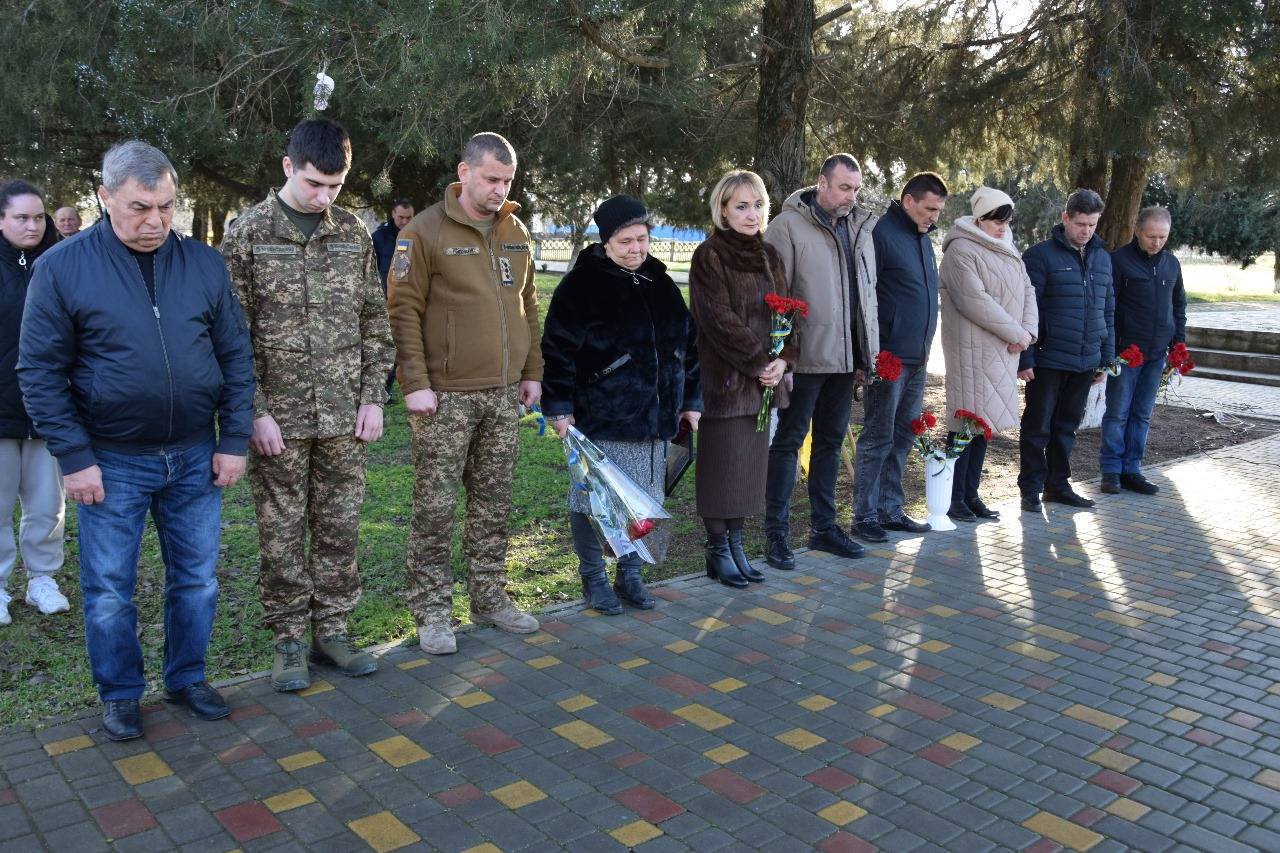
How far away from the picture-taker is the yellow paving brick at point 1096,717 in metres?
4.10

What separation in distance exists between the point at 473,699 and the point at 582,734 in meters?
0.49

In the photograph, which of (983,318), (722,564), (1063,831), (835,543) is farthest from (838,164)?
(1063,831)

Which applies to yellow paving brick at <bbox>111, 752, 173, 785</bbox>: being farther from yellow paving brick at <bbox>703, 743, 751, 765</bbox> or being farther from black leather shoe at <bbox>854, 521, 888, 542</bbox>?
black leather shoe at <bbox>854, 521, 888, 542</bbox>

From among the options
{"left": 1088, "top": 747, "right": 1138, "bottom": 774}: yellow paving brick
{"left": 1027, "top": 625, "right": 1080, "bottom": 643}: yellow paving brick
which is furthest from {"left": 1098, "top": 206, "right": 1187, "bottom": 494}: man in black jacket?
{"left": 1088, "top": 747, "right": 1138, "bottom": 774}: yellow paving brick

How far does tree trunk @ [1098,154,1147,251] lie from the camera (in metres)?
11.0

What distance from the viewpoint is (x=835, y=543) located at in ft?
20.3

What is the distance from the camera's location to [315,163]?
391 centimetres

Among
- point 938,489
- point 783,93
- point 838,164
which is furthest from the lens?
point 783,93

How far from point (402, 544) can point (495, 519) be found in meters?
1.55

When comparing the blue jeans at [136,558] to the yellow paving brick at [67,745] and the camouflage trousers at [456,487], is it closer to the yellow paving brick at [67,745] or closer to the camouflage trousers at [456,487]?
the yellow paving brick at [67,745]

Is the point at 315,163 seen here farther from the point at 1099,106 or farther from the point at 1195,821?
the point at 1099,106

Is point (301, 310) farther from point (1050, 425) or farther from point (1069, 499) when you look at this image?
point (1069, 499)

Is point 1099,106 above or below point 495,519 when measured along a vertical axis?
above

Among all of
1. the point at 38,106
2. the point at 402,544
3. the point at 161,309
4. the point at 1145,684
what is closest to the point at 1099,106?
the point at 1145,684
